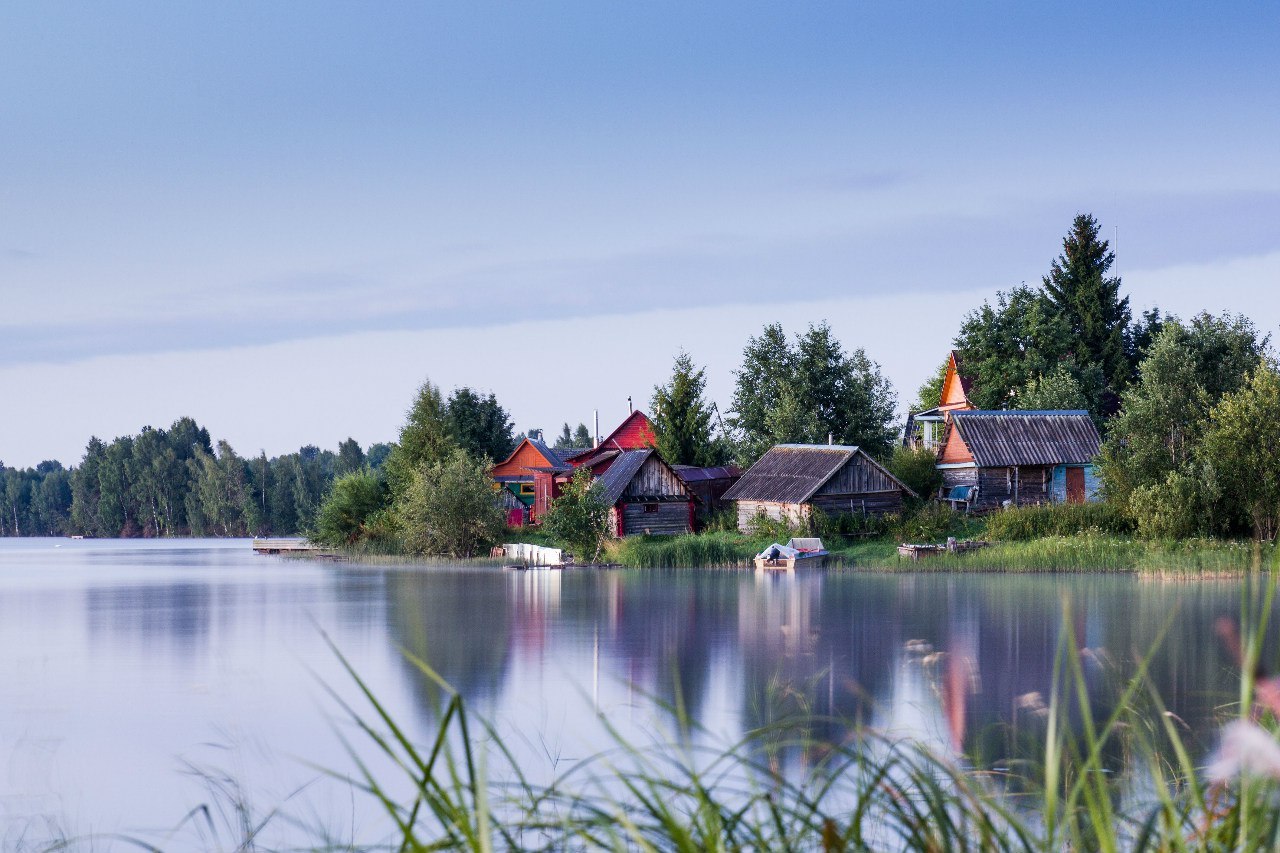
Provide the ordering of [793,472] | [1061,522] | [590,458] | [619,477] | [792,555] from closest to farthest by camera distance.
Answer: [1061,522] → [792,555] → [793,472] → [619,477] → [590,458]

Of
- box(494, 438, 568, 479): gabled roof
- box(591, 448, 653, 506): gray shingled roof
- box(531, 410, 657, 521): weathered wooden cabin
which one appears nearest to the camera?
box(591, 448, 653, 506): gray shingled roof

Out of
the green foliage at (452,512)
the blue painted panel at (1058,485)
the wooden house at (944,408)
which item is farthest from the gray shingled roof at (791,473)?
the green foliage at (452,512)

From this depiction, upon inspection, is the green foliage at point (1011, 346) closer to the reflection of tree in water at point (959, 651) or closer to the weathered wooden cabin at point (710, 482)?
the weathered wooden cabin at point (710, 482)

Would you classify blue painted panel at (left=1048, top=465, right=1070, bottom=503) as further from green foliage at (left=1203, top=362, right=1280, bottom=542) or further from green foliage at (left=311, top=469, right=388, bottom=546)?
green foliage at (left=311, top=469, right=388, bottom=546)

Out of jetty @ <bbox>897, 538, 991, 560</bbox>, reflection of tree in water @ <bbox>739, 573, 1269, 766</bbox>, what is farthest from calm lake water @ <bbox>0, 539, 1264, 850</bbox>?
jetty @ <bbox>897, 538, 991, 560</bbox>

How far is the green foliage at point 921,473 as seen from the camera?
4569 cm

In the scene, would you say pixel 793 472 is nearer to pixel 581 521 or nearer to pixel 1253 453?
pixel 581 521

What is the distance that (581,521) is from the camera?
44.0 metres

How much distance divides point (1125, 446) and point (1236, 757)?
136 ft

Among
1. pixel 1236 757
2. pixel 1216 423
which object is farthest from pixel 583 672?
pixel 1216 423

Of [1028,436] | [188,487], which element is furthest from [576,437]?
[1028,436]

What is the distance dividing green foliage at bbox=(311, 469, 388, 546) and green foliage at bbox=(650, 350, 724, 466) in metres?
12.1

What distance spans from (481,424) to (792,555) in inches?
1237

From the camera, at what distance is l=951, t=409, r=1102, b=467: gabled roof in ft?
A: 141
